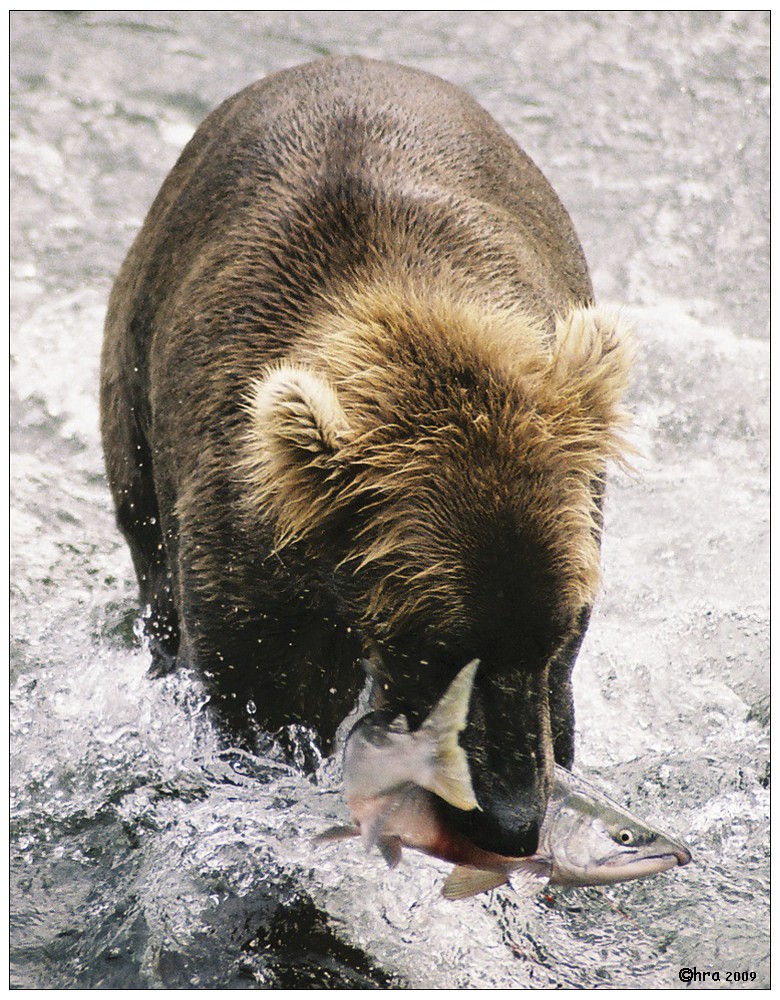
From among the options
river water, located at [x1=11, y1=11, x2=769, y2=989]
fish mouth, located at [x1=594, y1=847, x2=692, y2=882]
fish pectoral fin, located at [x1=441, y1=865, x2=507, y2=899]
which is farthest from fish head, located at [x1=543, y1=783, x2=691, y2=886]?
river water, located at [x1=11, y1=11, x2=769, y2=989]

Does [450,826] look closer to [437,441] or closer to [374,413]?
[437,441]

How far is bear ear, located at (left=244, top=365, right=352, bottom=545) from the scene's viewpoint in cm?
407

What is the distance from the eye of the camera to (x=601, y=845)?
437 cm

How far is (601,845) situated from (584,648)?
3.07m

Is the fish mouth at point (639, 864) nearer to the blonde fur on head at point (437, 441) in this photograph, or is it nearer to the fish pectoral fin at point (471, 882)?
the fish pectoral fin at point (471, 882)

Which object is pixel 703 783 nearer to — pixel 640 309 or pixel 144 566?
pixel 144 566

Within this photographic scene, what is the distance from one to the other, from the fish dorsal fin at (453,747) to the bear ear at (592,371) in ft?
3.09

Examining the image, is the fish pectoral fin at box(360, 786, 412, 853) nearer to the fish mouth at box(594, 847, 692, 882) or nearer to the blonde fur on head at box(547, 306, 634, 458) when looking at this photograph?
the fish mouth at box(594, 847, 692, 882)

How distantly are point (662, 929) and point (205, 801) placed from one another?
2.03 meters

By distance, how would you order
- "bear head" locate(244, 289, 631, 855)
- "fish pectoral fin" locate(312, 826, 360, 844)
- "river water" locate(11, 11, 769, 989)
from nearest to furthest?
"bear head" locate(244, 289, 631, 855)
"fish pectoral fin" locate(312, 826, 360, 844)
"river water" locate(11, 11, 769, 989)

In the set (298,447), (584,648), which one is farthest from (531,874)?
(584,648)

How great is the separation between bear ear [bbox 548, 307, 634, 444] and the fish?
3.11ft

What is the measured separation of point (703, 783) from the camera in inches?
244

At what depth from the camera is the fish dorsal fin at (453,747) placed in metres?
4.09
